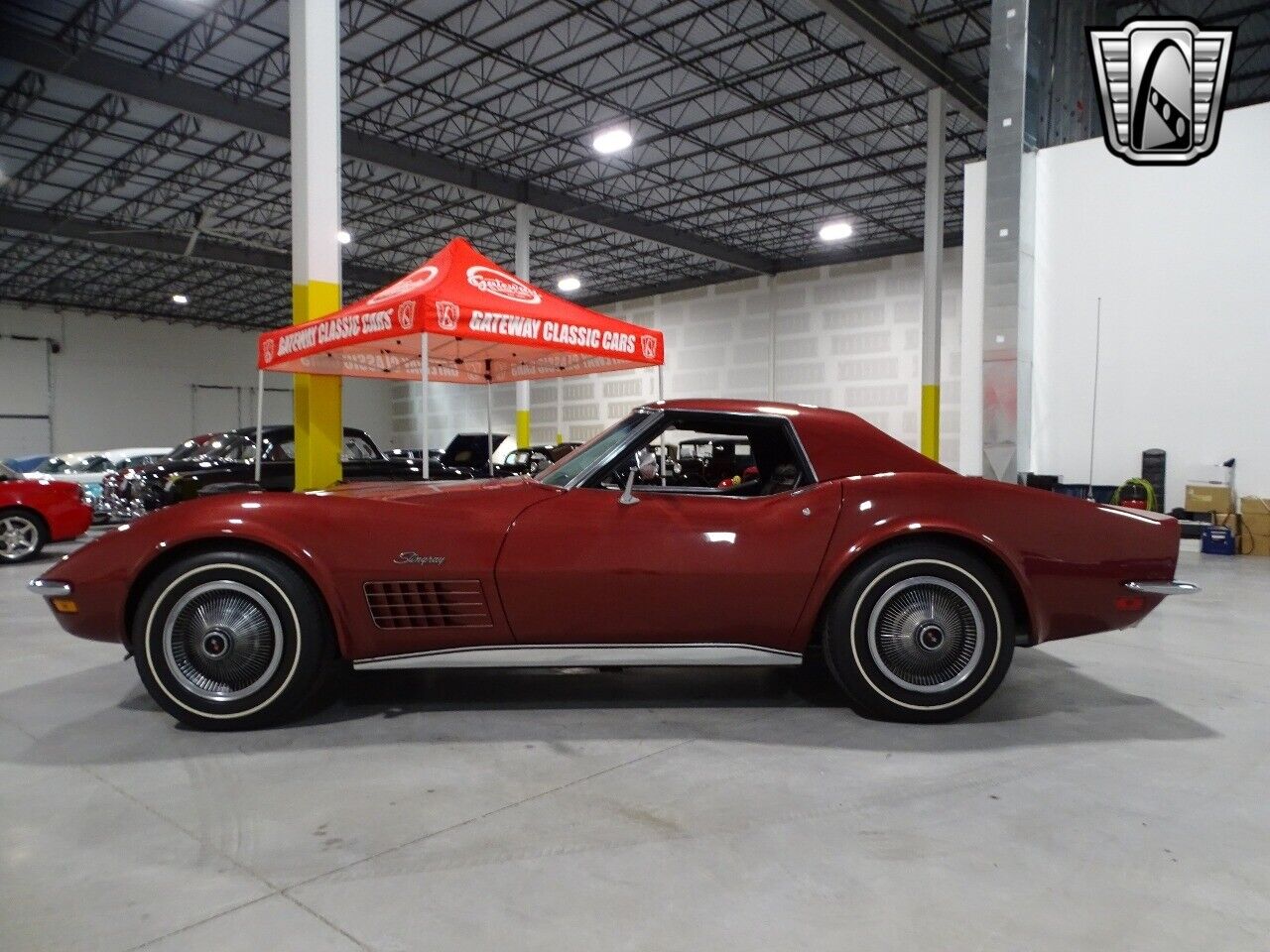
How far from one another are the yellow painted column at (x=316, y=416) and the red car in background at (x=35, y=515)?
2627 mm

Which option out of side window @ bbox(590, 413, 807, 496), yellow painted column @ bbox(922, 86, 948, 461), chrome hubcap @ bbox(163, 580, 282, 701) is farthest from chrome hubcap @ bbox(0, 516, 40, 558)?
yellow painted column @ bbox(922, 86, 948, 461)

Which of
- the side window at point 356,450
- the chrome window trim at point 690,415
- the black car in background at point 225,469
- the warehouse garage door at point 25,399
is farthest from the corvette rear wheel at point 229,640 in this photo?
the warehouse garage door at point 25,399

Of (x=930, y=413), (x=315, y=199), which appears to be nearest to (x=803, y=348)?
(x=930, y=413)

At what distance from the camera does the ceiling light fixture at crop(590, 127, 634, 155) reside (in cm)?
1447

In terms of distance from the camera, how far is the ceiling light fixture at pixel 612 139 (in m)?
14.5

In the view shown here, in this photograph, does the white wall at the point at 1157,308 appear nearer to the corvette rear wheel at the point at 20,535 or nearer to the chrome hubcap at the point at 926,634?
the chrome hubcap at the point at 926,634

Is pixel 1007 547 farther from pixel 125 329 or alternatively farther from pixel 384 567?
pixel 125 329

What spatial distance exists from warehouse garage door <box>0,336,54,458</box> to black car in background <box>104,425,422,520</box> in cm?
2095

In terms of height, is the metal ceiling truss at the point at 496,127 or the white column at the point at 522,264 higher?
the metal ceiling truss at the point at 496,127

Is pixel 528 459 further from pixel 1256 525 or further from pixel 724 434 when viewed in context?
pixel 724 434

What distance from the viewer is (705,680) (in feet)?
11.8

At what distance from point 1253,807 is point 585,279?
1063 inches

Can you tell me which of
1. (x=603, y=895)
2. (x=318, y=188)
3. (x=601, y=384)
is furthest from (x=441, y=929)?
(x=601, y=384)

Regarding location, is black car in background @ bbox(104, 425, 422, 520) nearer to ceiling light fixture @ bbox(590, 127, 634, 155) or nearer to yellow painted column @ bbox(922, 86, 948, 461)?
ceiling light fixture @ bbox(590, 127, 634, 155)
